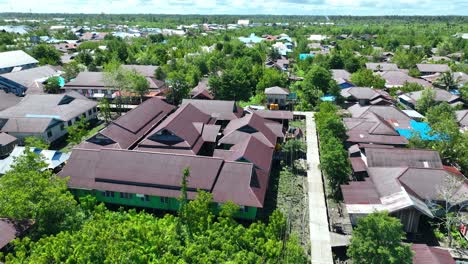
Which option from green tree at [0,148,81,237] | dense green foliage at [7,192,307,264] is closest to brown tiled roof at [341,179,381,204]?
dense green foliage at [7,192,307,264]

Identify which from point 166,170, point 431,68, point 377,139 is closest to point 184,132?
point 166,170

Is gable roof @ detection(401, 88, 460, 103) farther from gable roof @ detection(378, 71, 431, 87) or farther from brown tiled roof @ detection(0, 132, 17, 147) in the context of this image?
brown tiled roof @ detection(0, 132, 17, 147)

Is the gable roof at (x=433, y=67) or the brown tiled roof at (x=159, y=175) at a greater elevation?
the gable roof at (x=433, y=67)

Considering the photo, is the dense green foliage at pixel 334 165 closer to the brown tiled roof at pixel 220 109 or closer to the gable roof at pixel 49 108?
the brown tiled roof at pixel 220 109

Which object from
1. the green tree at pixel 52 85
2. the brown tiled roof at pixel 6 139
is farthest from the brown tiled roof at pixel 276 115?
the green tree at pixel 52 85

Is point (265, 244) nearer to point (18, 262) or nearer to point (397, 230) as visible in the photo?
point (397, 230)

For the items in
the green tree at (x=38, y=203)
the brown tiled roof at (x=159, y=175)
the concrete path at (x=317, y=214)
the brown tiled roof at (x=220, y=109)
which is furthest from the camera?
the brown tiled roof at (x=220, y=109)
